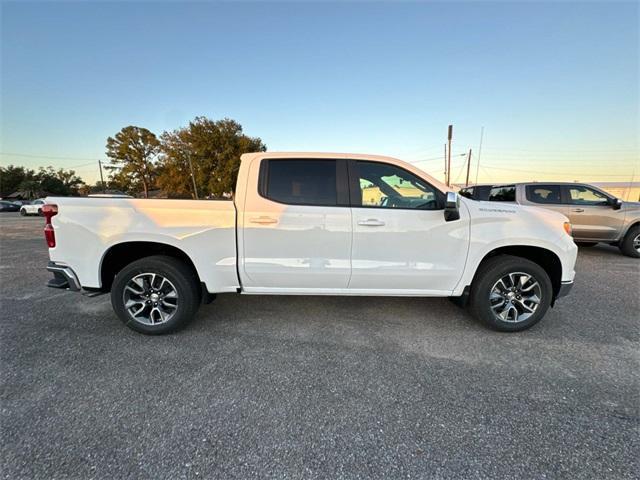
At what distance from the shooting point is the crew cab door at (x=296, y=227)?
113 inches

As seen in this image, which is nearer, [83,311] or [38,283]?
[83,311]

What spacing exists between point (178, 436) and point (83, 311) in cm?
276

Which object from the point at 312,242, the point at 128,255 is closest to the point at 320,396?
the point at 312,242

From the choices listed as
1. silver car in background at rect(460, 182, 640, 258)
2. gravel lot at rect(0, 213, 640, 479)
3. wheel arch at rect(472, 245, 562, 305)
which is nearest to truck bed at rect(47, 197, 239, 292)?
gravel lot at rect(0, 213, 640, 479)

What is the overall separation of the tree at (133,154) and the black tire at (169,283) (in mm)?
54085

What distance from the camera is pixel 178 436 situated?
69.4 inches

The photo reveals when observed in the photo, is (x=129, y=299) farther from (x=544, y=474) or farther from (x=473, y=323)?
(x=473, y=323)

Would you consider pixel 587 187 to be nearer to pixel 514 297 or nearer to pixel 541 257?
pixel 541 257

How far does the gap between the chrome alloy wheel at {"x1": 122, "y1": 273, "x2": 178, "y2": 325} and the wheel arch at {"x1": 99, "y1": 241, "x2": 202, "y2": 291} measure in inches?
11.1

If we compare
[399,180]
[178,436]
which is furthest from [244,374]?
[399,180]

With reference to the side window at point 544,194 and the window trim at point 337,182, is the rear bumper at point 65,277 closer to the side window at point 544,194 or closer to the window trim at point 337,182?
the window trim at point 337,182

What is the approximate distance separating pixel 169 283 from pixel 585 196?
888 centimetres

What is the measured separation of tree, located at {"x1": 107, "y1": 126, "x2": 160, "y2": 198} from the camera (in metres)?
48.3

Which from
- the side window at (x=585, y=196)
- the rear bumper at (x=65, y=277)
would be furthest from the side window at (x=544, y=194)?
the rear bumper at (x=65, y=277)
